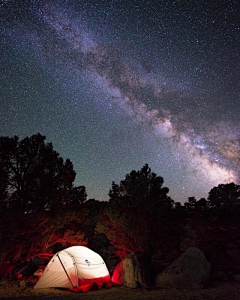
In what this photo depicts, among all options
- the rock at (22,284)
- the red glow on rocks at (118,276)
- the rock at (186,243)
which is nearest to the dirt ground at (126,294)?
the rock at (22,284)

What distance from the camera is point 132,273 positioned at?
529 inches

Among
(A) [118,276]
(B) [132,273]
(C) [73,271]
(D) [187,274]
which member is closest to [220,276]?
(D) [187,274]

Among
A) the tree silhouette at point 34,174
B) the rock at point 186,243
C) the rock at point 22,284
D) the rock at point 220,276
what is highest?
the tree silhouette at point 34,174

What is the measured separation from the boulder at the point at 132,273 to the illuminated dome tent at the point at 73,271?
0.74m

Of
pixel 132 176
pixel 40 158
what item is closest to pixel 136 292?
pixel 40 158

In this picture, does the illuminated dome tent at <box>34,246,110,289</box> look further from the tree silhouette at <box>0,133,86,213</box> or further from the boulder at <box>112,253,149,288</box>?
the tree silhouette at <box>0,133,86,213</box>

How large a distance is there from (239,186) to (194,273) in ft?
81.1

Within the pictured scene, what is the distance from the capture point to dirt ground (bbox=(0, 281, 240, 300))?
33.8ft

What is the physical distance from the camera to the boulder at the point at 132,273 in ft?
43.1

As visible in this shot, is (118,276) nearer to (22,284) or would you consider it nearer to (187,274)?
(187,274)

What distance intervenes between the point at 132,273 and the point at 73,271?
120 inches

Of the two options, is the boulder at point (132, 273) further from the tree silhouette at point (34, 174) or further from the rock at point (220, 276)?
the tree silhouette at point (34, 174)

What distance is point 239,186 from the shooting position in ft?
111

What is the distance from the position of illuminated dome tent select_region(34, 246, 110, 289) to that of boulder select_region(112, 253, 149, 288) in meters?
0.74
